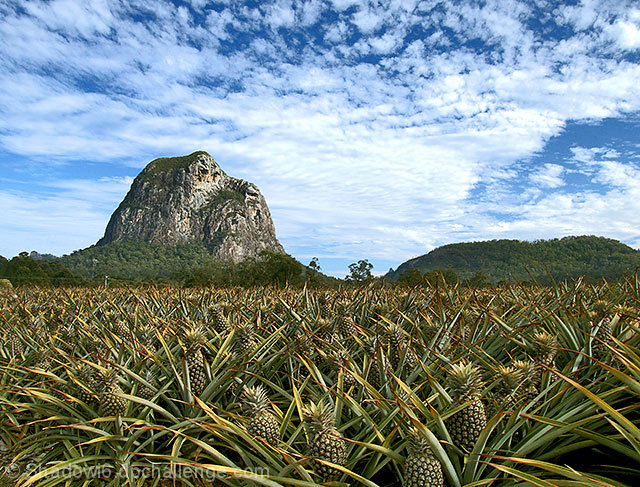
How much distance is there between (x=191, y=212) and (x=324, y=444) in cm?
17299

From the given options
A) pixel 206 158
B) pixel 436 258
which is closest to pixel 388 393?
pixel 436 258

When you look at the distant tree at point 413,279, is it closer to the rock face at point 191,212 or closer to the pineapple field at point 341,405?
the pineapple field at point 341,405

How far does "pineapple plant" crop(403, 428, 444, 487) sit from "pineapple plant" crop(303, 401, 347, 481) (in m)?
0.29

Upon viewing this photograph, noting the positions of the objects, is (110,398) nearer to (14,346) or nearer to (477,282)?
(14,346)

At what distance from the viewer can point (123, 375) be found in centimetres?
270

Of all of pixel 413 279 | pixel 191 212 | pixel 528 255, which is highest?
pixel 191 212

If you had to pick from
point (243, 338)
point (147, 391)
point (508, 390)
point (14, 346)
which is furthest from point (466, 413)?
point (14, 346)

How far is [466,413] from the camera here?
1665 mm

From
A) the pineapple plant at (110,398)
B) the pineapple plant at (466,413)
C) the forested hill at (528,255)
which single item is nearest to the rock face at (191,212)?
the forested hill at (528,255)

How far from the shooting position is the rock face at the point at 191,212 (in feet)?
516

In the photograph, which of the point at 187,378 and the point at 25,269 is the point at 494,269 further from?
the point at 187,378

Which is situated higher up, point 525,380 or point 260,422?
point 525,380

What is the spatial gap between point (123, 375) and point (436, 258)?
8956cm

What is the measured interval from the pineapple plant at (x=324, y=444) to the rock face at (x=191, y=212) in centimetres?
15245
